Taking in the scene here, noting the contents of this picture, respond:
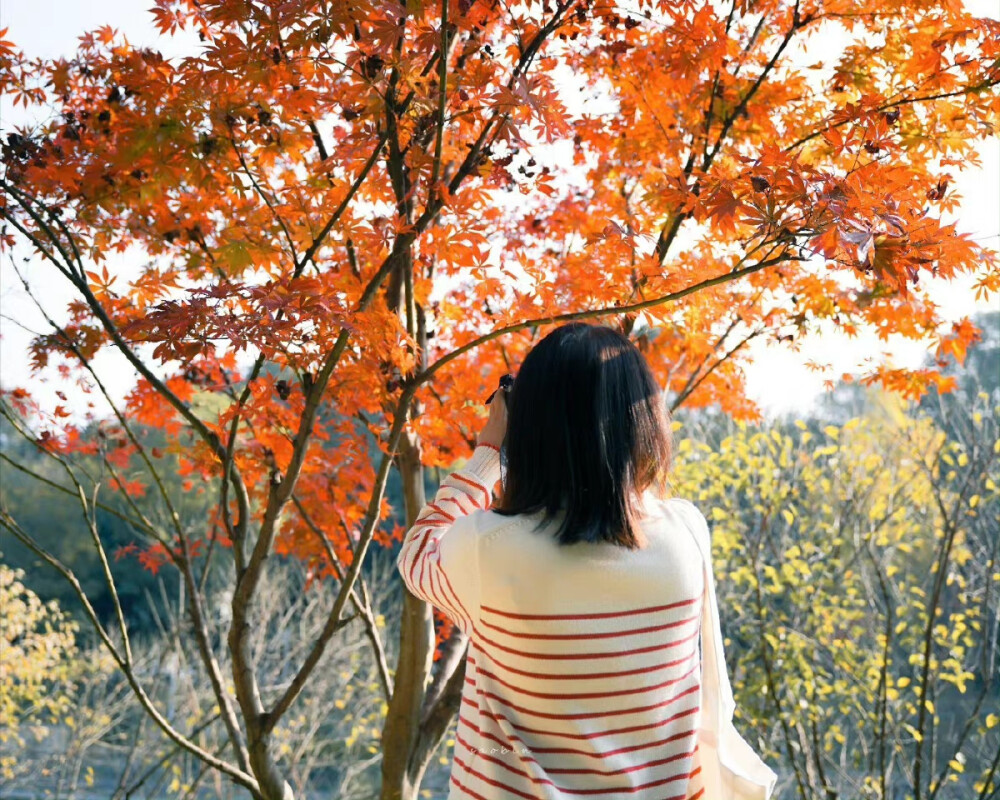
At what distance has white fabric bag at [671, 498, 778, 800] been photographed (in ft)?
3.36

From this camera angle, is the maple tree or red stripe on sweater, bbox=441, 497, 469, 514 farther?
the maple tree

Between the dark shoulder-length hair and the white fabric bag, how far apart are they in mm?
126

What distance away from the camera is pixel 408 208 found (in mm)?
2080

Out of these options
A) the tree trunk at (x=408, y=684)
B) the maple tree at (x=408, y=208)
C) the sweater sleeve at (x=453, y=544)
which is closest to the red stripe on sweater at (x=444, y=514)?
the sweater sleeve at (x=453, y=544)

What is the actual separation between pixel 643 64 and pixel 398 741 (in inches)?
73.4

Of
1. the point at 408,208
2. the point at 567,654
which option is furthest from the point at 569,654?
the point at 408,208

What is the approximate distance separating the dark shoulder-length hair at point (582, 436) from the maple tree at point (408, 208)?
23.9 inches

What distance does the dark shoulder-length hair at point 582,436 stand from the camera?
2.96ft

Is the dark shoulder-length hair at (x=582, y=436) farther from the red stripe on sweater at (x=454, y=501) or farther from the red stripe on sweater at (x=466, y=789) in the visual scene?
the red stripe on sweater at (x=466, y=789)

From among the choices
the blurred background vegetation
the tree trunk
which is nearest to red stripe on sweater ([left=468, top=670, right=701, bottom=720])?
the tree trunk

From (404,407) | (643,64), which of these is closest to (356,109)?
(404,407)

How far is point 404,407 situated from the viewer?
1.91 meters

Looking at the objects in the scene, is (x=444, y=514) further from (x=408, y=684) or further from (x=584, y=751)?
(x=408, y=684)

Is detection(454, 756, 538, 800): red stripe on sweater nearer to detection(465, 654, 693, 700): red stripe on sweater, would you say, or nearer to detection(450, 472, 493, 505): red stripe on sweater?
detection(465, 654, 693, 700): red stripe on sweater
